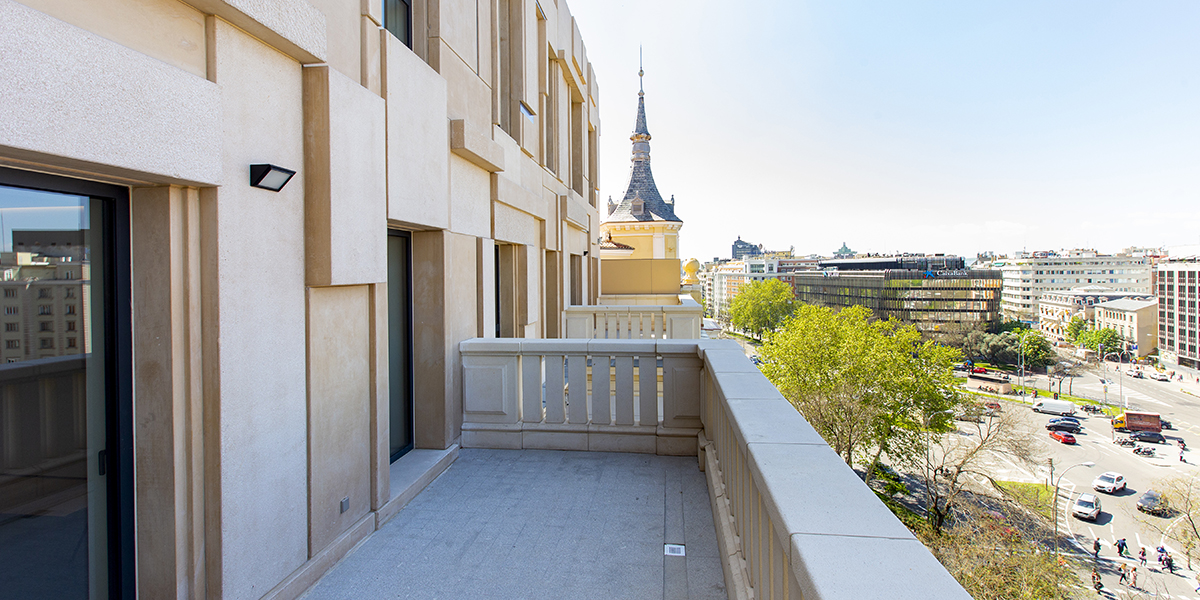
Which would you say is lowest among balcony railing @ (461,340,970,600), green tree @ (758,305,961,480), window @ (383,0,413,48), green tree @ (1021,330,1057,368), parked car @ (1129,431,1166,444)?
parked car @ (1129,431,1166,444)

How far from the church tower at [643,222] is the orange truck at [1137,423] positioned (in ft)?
171

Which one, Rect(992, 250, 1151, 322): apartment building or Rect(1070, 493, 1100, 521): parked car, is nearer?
Rect(1070, 493, 1100, 521): parked car

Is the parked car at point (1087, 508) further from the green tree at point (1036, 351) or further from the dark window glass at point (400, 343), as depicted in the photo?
the green tree at point (1036, 351)

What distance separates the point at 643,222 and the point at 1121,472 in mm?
42948

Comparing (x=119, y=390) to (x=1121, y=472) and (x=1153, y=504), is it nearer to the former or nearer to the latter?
(x=1153, y=504)

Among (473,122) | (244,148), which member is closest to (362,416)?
(244,148)

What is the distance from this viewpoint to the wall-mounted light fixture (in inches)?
113

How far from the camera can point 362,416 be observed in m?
3.95

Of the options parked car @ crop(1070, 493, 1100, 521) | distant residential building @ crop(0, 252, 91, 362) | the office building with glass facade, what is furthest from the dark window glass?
the office building with glass facade

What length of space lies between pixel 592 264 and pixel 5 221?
1532 centimetres

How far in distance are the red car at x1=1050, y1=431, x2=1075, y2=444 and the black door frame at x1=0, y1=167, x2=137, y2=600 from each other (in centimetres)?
6509

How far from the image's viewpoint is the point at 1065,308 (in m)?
128

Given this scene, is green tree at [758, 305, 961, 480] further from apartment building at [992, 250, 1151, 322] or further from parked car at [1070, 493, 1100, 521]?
apartment building at [992, 250, 1151, 322]

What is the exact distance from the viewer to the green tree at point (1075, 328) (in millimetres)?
114338
